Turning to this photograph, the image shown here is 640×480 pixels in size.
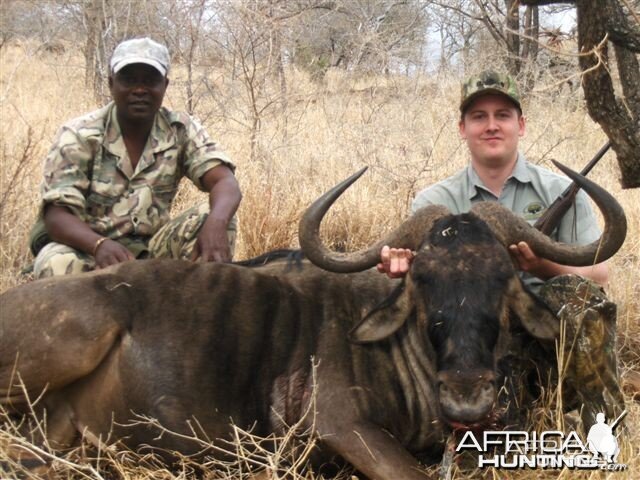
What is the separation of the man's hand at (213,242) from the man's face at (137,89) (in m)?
0.82

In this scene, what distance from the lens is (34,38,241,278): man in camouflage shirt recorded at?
4594 millimetres

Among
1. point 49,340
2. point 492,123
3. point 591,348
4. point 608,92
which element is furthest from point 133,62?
point 591,348

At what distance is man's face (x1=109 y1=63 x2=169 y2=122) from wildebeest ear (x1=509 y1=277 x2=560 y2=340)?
2.50m

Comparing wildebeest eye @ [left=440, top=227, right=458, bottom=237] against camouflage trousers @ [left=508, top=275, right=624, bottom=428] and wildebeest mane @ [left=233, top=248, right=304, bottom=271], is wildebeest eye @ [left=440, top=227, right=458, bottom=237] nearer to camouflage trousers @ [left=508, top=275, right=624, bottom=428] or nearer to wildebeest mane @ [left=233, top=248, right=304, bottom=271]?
camouflage trousers @ [left=508, top=275, right=624, bottom=428]

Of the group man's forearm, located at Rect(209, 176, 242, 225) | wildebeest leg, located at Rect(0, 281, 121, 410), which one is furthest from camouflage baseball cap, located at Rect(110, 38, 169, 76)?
wildebeest leg, located at Rect(0, 281, 121, 410)

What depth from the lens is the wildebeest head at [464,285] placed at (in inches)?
123

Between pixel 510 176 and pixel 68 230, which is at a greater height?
pixel 510 176

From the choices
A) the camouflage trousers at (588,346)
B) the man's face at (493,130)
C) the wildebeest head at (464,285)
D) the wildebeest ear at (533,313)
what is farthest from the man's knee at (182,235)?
the camouflage trousers at (588,346)

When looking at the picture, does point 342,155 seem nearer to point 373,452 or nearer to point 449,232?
point 449,232

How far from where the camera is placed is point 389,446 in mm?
3514

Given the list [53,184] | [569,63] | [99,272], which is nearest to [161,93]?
[53,184]

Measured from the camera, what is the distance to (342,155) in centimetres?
823

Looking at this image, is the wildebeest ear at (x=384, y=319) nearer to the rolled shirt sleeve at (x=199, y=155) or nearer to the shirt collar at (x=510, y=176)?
the shirt collar at (x=510, y=176)

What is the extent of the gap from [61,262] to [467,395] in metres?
2.52
